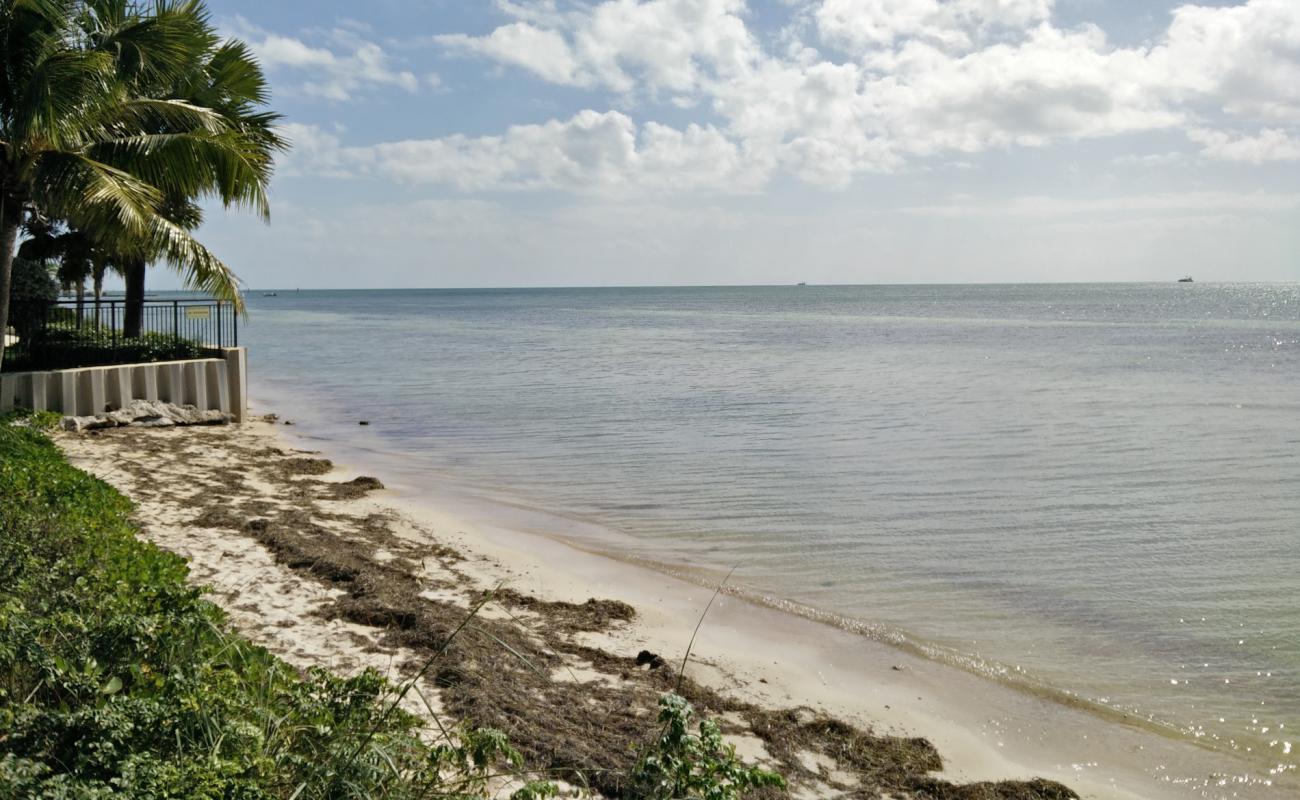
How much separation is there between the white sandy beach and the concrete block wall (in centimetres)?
490

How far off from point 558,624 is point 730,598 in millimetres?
1950

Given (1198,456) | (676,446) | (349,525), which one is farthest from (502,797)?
(1198,456)

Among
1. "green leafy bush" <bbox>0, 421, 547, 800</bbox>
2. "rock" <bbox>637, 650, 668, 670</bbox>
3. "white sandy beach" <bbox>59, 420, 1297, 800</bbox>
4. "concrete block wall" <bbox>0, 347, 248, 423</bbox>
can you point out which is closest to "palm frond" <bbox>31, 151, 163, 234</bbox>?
"white sandy beach" <bbox>59, 420, 1297, 800</bbox>

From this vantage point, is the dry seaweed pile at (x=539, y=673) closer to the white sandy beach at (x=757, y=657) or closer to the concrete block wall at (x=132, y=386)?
the white sandy beach at (x=757, y=657)

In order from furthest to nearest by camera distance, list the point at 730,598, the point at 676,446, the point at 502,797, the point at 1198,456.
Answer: the point at 676,446
the point at 1198,456
the point at 730,598
the point at 502,797

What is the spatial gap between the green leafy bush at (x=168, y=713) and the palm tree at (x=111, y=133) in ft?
24.6

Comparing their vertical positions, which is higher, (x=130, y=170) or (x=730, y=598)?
(x=130, y=170)

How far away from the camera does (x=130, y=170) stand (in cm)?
1303

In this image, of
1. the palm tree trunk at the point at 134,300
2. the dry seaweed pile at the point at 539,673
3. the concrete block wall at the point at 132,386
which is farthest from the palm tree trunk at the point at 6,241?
the palm tree trunk at the point at 134,300

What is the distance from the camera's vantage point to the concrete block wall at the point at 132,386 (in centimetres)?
1455

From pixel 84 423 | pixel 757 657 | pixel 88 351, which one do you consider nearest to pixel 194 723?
pixel 757 657

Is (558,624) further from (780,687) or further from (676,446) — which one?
(676,446)

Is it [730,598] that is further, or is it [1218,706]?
[730,598]

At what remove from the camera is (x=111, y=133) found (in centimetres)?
1348
